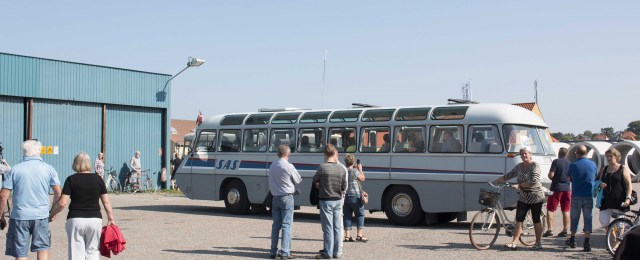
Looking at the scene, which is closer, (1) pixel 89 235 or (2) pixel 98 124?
(1) pixel 89 235

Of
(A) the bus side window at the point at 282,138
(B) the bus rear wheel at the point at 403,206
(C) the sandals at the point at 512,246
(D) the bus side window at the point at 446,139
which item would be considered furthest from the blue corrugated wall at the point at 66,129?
(C) the sandals at the point at 512,246

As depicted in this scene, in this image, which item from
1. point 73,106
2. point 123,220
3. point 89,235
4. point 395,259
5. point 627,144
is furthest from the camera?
point 627,144

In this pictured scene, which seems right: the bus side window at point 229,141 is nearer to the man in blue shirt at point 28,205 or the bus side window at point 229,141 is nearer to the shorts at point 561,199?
the shorts at point 561,199

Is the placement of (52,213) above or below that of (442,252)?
above

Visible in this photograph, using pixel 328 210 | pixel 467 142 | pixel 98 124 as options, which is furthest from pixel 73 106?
pixel 328 210

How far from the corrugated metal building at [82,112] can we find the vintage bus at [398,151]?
986 cm

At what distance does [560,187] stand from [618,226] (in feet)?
10.1

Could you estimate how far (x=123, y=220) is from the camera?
→ 62.1 feet

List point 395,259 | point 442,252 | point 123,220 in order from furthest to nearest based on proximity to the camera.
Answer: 1. point 123,220
2. point 442,252
3. point 395,259

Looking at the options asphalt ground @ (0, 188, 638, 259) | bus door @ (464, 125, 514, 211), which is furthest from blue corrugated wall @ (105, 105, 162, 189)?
bus door @ (464, 125, 514, 211)

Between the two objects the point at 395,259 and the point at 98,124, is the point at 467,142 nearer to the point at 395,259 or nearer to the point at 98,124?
the point at 395,259

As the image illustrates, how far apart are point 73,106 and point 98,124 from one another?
1.29 metres

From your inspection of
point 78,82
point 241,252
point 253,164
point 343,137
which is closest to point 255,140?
point 253,164

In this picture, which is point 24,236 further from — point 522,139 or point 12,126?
point 12,126
